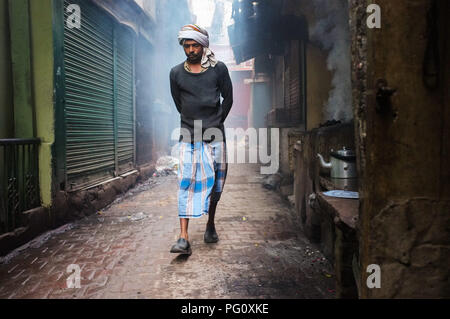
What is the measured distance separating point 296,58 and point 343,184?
498 centimetres

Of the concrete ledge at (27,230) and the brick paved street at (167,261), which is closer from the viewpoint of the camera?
the brick paved street at (167,261)

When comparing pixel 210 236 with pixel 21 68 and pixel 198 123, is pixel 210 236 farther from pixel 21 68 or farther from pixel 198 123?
pixel 21 68

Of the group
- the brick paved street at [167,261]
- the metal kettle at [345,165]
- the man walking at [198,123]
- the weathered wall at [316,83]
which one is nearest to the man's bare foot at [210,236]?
the brick paved street at [167,261]

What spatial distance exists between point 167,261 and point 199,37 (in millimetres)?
2351

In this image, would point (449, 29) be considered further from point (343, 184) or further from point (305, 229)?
point (305, 229)

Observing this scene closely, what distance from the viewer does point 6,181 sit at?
155 inches

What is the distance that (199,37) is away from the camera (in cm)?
352

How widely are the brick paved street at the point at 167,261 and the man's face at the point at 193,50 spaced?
6.90ft

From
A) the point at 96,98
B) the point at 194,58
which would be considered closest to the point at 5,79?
the point at 96,98

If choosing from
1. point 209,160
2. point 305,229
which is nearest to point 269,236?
point 305,229

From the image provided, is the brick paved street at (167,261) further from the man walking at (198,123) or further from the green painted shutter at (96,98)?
the green painted shutter at (96,98)

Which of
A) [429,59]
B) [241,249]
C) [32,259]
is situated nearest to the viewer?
[429,59]

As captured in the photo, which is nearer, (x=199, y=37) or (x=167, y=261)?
(x=167, y=261)

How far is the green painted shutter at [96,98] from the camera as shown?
516 centimetres
